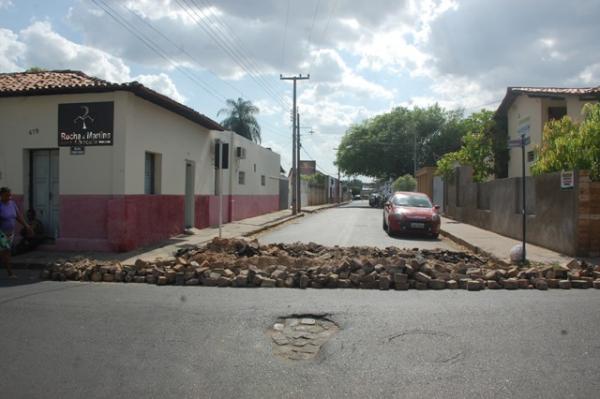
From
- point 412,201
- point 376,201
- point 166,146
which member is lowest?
point 376,201

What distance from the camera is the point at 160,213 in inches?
547

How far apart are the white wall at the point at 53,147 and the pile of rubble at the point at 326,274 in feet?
9.42

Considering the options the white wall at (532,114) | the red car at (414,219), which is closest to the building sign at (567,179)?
the red car at (414,219)

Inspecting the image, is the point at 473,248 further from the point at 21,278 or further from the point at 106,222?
the point at 21,278

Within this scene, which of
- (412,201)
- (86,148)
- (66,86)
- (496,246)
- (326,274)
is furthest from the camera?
(412,201)

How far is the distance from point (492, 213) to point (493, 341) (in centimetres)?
1327

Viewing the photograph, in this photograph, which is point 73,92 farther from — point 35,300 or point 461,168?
point 461,168

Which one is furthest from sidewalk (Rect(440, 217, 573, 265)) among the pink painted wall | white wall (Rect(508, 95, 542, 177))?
the pink painted wall

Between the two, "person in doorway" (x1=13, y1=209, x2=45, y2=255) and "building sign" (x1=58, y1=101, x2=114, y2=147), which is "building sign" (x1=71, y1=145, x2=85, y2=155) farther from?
"person in doorway" (x1=13, y1=209, x2=45, y2=255)

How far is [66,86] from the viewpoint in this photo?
11.8 meters

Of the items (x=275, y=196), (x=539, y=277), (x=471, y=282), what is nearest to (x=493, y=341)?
(x=471, y=282)

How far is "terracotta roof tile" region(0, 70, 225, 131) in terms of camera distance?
11.7m

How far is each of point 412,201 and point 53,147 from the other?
11.4 m

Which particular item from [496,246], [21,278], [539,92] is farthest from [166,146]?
[539,92]
